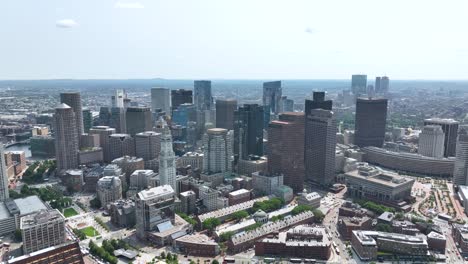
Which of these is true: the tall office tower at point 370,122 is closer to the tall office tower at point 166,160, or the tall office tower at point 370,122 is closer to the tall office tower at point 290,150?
the tall office tower at point 290,150

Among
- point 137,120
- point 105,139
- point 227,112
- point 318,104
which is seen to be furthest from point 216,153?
point 105,139

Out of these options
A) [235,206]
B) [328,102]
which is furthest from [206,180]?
[328,102]

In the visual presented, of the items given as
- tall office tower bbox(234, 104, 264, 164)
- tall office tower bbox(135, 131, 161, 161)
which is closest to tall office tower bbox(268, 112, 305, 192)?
tall office tower bbox(234, 104, 264, 164)

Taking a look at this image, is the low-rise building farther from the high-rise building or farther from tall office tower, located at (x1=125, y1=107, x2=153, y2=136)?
tall office tower, located at (x1=125, y1=107, x2=153, y2=136)

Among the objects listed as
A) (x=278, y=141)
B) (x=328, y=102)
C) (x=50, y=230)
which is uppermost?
(x=328, y=102)

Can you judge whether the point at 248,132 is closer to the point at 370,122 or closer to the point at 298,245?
the point at 370,122

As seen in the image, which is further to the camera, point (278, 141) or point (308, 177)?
point (308, 177)

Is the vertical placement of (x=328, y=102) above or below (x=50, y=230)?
above

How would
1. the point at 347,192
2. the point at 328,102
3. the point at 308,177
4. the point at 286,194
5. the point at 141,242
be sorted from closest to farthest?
the point at 141,242 → the point at 286,194 → the point at 347,192 → the point at 308,177 → the point at 328,102

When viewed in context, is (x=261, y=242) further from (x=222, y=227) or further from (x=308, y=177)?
(x=308, y=177)
